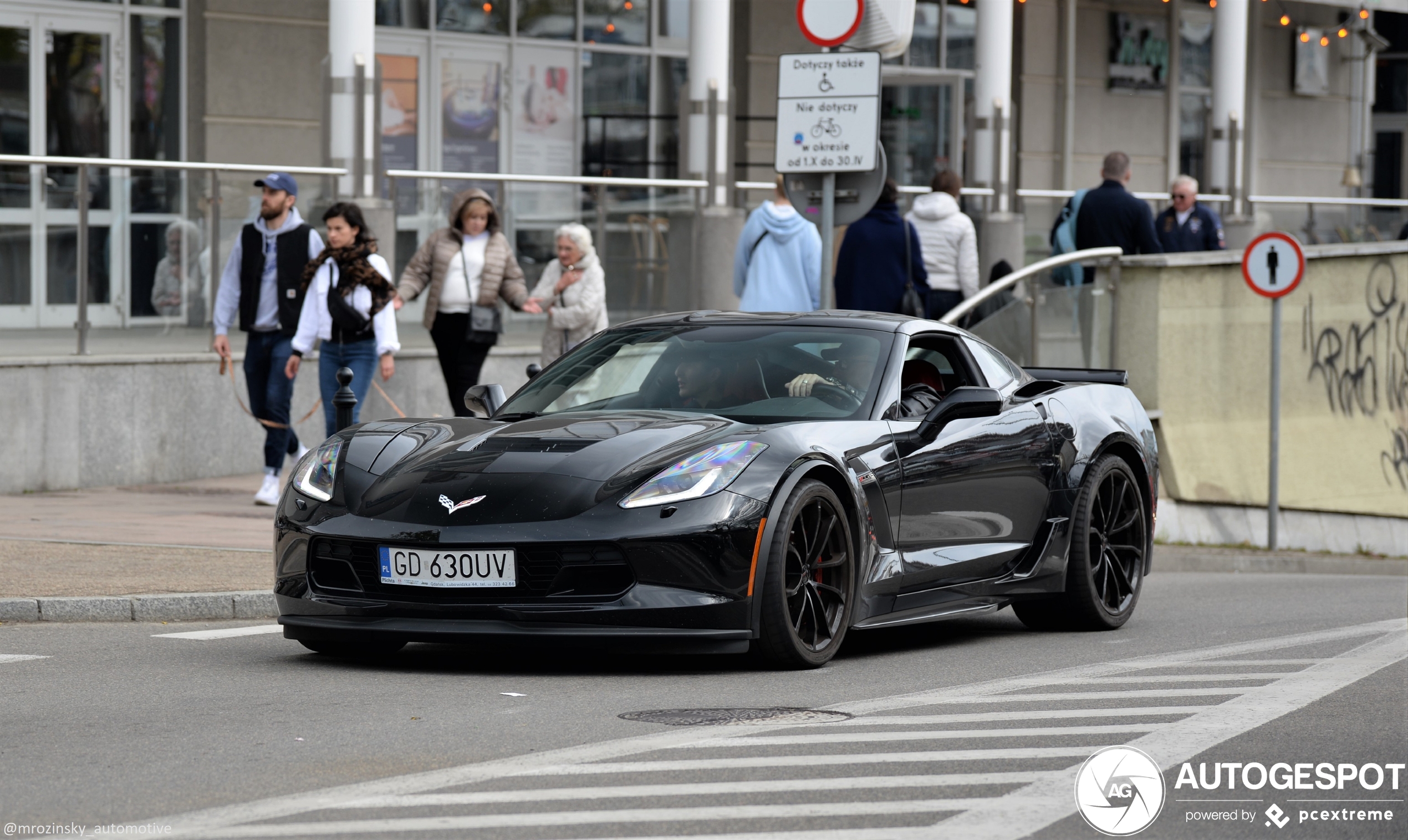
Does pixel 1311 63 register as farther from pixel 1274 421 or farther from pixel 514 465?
pixel 514 465

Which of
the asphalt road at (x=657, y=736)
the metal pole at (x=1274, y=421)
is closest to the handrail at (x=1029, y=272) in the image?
the metal pole at (x=1274, y=421)

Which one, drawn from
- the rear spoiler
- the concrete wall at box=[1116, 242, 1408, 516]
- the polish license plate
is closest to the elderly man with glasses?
the concrete wall at box=[1116, 242, 1408, 516]

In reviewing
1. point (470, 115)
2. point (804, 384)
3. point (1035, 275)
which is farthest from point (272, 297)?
point (470, 115)

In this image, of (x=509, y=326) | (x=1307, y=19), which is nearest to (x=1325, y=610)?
(x=509, y=326)

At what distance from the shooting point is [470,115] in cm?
2275

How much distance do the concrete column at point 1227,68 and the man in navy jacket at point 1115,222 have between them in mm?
8415

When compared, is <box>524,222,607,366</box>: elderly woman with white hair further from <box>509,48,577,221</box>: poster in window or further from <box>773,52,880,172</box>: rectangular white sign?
<box>509,48,577,221</box>: poster in window

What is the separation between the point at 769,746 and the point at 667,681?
4.62 ft

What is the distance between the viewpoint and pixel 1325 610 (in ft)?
36.3

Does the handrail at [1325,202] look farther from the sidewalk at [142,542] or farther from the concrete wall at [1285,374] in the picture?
the sidewalk at [142,542]

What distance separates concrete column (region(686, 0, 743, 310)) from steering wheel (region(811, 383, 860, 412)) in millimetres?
9712

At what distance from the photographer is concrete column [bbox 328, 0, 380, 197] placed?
16203 millimetres

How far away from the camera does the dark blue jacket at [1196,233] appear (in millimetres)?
19719

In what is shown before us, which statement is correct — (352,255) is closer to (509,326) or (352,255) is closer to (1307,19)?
(509,326)
